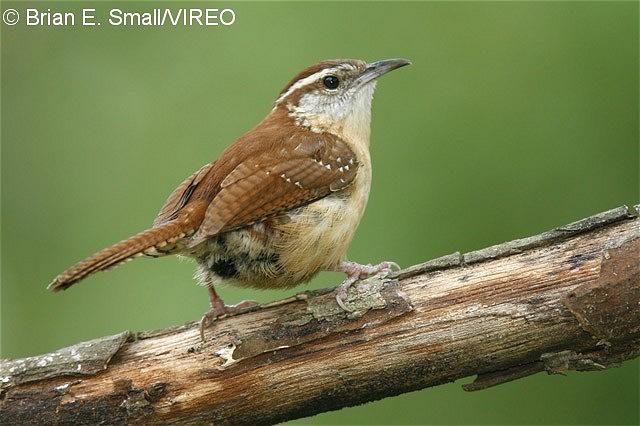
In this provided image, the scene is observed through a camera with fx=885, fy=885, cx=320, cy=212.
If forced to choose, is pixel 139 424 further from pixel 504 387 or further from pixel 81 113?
pixel 81 113

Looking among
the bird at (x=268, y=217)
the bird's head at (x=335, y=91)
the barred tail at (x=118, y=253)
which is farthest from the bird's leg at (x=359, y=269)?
the bird's head at (x=335, y=91)

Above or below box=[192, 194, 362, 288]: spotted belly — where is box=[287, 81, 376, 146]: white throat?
above

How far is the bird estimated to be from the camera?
4051 millimetres

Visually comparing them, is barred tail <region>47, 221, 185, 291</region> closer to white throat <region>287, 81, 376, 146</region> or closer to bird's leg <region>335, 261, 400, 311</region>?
bird's leg <region>335, 261, 400, 311</region>

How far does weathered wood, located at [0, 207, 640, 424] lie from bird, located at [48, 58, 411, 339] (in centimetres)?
22

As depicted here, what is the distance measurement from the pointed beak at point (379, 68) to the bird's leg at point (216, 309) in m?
Result: 1.51

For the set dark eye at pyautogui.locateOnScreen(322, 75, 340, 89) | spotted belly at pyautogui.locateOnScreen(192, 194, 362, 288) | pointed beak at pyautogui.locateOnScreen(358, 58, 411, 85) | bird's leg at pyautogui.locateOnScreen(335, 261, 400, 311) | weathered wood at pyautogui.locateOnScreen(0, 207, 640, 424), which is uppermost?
pointed beak at pyautogui.locateOnScreen(358, 58, 411, 85)

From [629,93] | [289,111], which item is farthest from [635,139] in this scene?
[289,111]

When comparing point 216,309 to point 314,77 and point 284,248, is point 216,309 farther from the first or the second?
point 314,77

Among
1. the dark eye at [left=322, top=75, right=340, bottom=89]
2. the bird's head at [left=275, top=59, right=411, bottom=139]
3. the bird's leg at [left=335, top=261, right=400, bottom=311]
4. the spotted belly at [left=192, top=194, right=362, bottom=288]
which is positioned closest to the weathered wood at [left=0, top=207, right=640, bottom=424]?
the bird's leg at [left=335, top=261, right=400, bottom=311]

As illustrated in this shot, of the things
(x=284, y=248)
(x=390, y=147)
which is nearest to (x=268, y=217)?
(x=284, y=248)

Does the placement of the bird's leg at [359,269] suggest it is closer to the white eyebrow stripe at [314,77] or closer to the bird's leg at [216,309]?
the bird's leg at [216,309]

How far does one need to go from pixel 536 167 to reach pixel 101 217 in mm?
2804

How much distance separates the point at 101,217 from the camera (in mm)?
5836
